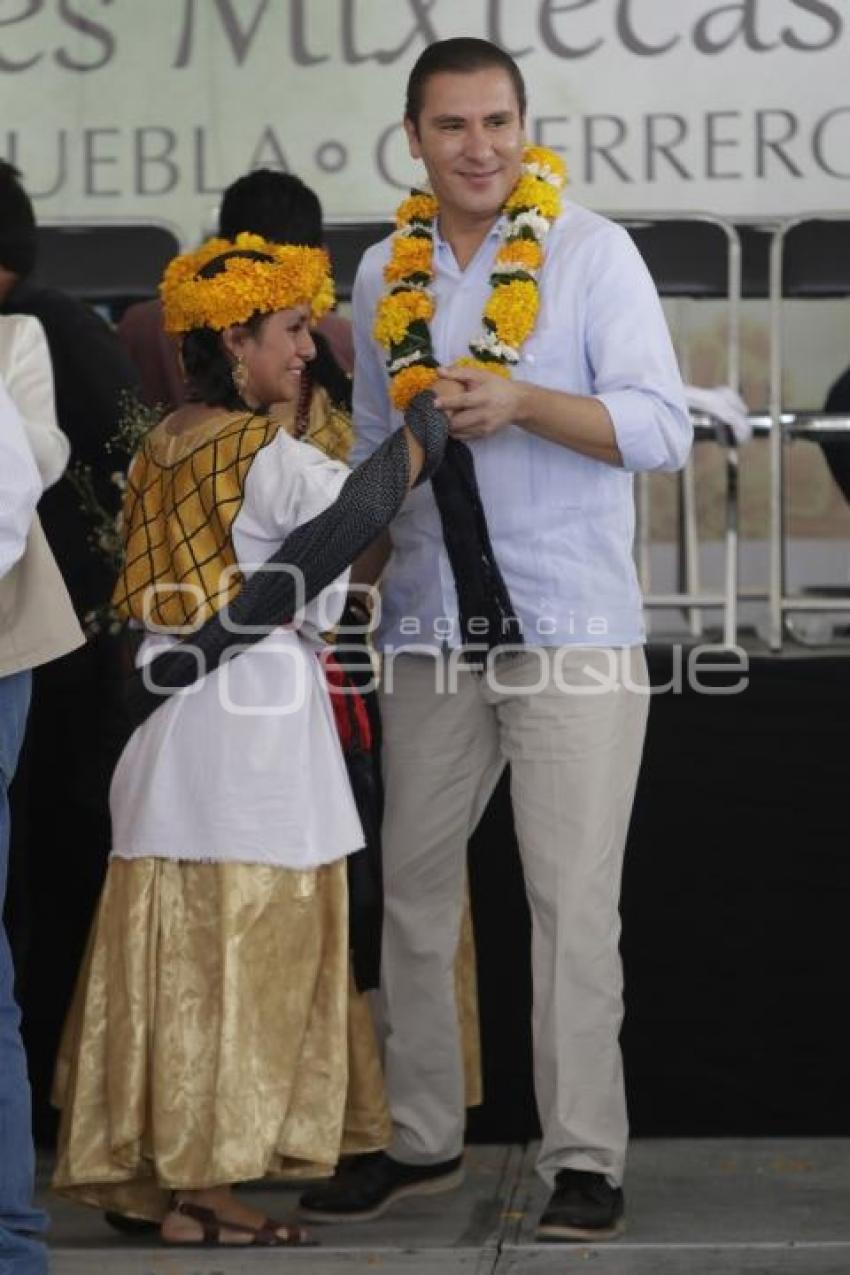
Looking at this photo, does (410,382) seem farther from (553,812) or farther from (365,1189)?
(365,1189)

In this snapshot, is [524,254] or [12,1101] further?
[524,254]

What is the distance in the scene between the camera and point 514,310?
422 centimetres

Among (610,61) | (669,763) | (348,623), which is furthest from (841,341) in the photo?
(348,623)

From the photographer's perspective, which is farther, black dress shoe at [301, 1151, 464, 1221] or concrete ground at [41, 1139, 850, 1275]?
black dress shoe at [301, 1151, 464, 1221]

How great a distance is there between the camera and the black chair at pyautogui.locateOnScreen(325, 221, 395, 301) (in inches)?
249

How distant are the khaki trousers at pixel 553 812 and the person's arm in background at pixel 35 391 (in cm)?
75

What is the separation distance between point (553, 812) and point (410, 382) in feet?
2.42

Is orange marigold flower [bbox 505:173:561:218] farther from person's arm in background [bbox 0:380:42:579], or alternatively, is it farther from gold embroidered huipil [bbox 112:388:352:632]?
person's arm in background [bbox 0:380:42:579]

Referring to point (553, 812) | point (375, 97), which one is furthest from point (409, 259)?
point (375, 97)

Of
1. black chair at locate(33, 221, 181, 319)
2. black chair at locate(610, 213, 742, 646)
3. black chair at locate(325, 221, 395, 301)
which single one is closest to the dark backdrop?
black chair at locate(610, 213, 742, 646)

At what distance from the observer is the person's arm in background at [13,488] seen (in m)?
3.49

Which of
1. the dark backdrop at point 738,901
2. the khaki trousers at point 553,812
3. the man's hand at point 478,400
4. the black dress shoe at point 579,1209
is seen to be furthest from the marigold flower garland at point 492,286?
the black dress shoe at point 579,1209

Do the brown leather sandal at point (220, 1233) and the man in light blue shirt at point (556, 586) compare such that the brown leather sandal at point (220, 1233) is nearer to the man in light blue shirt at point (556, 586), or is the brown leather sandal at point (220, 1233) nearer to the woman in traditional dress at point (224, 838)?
the woman in traditional dress at point (224, 838)

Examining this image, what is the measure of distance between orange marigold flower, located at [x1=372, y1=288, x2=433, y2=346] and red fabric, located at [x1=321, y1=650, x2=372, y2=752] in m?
0.57
